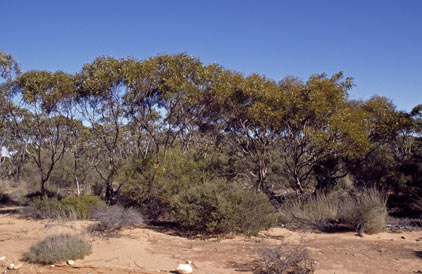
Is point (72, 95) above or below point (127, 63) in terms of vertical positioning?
below

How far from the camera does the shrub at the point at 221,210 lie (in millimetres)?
9398

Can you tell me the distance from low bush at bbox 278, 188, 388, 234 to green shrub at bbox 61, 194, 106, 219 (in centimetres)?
625

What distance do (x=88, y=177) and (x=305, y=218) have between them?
13734 mm

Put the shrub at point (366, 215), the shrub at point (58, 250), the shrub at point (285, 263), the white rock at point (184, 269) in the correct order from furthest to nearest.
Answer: the shrub at point (366, 215) → the shrub at point (58, 250) → the white rock at point (184, 269) → the shrub at point (285, 263)

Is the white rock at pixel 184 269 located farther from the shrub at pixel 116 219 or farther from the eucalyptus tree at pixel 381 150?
the eucalyptus tree at pixel 381 150

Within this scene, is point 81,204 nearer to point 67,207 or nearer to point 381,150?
point 67,207

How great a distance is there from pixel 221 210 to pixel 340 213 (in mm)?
3783

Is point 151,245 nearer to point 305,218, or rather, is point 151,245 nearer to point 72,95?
point 305,218

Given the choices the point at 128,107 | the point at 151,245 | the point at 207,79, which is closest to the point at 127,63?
the point at 128,107

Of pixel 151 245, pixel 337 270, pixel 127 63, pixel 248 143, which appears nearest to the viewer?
pixel 337 270

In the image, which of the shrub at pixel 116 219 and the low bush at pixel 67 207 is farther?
the low bush at pixel 67 207

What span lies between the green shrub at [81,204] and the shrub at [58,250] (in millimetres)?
4058

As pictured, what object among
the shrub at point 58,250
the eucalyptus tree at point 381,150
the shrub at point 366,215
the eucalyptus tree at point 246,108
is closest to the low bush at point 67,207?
the shrub at point 58,250

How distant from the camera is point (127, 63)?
492 inches
